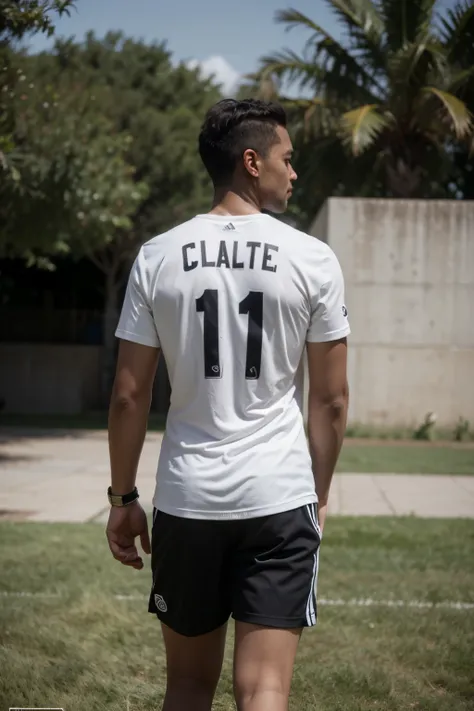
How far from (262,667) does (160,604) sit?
0.37 m

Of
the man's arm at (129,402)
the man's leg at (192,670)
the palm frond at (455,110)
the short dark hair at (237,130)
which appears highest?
the palm frond at (455,110)

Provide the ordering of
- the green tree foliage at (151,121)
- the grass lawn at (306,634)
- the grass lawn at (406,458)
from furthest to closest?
the green tree foliage at (151,121) → the grass lawn at (406,458) → the grass lawn at (306,634)

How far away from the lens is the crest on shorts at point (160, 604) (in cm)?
274

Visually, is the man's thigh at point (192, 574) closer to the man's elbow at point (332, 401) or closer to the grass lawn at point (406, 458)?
the man's elbow at point (332, 401)

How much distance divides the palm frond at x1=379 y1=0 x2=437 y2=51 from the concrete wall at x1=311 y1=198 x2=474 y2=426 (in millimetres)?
3377

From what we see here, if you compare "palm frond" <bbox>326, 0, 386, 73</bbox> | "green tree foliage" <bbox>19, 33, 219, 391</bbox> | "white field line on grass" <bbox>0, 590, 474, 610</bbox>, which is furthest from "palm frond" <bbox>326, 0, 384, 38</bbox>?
"white field line on grass" <bbox>0, 590, 474, 610</bbox>

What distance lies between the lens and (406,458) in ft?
46.4

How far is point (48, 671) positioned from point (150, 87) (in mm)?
23781

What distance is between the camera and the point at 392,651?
507 centimetres

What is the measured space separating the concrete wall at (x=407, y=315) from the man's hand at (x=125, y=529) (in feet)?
49.5

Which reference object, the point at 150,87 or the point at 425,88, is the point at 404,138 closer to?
the point at 425,88

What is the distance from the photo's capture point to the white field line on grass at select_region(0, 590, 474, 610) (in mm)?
5926

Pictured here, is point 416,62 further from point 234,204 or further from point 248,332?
point 248,332

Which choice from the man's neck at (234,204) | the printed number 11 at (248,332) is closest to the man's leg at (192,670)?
the printed number 11 at (248,332)
